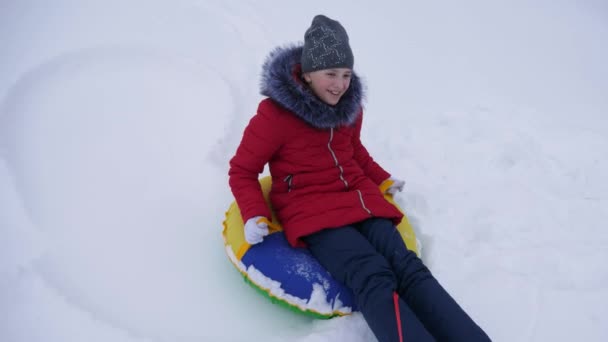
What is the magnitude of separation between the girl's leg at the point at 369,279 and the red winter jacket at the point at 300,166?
0.21ft

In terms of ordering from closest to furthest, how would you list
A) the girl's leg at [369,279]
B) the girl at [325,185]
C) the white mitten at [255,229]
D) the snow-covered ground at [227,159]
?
the girl's leg at [369,279], the girl at [325,185], the white mitten at [255,229], the snow-covered ground at [227,159]

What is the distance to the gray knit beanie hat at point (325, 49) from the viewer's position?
1.71 meters

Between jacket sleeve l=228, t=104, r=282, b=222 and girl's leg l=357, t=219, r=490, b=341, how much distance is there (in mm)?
480

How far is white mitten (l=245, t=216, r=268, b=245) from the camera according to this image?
1.69m

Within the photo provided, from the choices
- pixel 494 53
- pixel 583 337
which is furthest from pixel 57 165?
pixel 494 53

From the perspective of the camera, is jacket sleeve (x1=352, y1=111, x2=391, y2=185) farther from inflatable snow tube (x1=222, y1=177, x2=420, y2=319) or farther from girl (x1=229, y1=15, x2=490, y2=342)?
inflatable snow tube (x1=222, y1=177, x2=420, y2=319)

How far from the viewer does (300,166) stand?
1.85 meters

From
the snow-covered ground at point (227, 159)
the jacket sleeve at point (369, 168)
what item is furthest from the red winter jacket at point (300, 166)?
the snow-covered ground at point (227, 159)

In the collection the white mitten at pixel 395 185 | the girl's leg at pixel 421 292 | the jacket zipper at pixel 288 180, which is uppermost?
the jacket zipper at pixel 288 180

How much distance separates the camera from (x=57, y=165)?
2.36 meters

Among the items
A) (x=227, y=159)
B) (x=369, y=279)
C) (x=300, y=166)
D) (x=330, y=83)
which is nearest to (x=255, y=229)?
(x=300, y=166)

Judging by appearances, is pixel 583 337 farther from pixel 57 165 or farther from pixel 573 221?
pixel 57 165

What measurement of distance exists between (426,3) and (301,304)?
160 inches

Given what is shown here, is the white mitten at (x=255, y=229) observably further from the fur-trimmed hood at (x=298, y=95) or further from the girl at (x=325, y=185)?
the fur-trimmed hood at (x=298, y=95)
